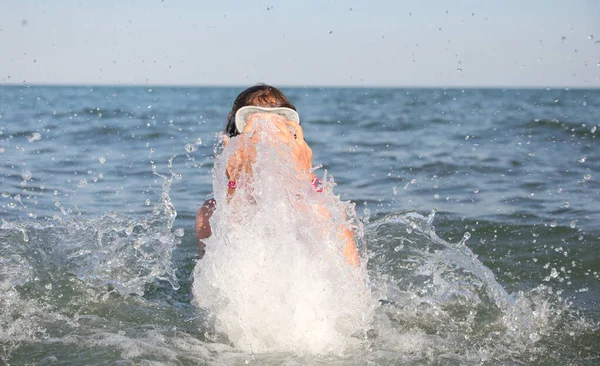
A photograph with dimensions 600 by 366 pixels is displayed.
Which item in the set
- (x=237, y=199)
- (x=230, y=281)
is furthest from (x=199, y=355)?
(x=237, y=199)

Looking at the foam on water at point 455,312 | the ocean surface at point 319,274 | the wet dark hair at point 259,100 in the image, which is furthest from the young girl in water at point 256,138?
the foam on water at point 455,312

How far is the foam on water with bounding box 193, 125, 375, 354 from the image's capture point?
3.62m

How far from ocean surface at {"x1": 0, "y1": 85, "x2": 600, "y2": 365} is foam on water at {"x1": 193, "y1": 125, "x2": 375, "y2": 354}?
11mm

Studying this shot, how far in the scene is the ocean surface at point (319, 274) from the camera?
11.9ft

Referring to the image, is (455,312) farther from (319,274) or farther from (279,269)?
(279,269)

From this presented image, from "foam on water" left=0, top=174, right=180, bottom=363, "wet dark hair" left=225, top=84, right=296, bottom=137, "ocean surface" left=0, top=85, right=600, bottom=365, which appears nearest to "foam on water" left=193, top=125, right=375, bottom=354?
"ocean surface" left=0, top=85, right=600, bottom=365

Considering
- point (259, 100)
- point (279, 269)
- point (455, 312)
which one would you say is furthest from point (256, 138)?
point (455, 312)

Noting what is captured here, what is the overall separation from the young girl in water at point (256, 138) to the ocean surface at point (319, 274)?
7.6 inches

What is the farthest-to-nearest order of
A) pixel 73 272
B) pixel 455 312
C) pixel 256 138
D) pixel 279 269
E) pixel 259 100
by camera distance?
1. pixel 73 272
2. pixel 259 100
3. pixel 455 312
4. pixel 256 138
5. pixel 279 269

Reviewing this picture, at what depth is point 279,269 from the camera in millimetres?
3670

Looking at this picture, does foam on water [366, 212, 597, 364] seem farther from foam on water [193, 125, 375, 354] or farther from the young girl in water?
the young girl in water

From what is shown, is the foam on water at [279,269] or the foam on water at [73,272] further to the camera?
the foam on water at [73,272]

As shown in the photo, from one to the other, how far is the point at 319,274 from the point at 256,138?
3.02ft

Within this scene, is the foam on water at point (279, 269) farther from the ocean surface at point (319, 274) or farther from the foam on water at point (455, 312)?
the foam on water at point (455, 312)
